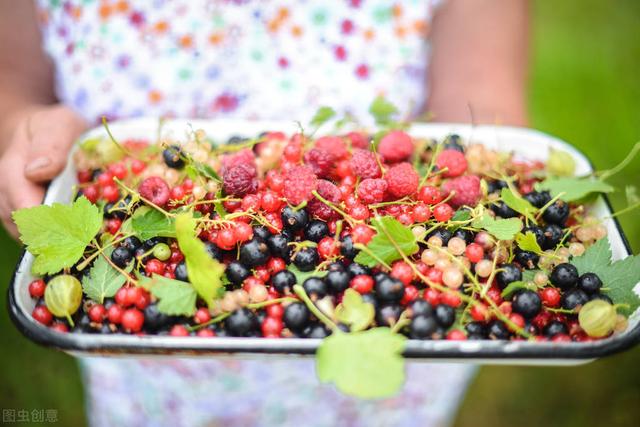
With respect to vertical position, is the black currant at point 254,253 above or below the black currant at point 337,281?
above

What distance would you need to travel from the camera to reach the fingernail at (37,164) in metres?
0.81

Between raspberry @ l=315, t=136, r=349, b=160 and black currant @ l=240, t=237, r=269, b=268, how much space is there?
0.58ft

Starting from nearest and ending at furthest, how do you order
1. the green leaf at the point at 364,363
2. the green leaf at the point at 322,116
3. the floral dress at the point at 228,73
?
the green leaf at the point at 364,363
the green leaf at the point at 322,116
the floral dress at the point at 228,73

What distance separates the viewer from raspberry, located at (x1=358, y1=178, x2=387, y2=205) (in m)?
0.69

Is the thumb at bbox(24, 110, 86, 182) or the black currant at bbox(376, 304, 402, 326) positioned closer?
the black currant at bbox(376, 304, 402, 326)

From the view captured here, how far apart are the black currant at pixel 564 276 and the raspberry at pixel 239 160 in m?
0.40

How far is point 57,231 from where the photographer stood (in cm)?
69

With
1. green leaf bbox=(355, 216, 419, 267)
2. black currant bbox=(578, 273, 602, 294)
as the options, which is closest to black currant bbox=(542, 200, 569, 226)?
black currant bbox=(578, 273, 602, 294)

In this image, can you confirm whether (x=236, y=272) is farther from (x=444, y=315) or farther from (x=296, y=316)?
(x=444, y=315)

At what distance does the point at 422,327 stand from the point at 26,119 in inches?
29.8

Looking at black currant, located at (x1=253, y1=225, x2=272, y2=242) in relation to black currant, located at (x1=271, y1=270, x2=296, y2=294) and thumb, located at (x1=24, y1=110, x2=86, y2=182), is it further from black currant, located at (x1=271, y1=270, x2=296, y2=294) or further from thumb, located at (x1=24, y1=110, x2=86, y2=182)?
thumb, located at (x1=24, y1=110, x2=86, y2=182)

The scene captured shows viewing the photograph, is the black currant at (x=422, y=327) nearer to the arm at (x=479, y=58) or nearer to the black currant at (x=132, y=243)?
the black currant at (x=132, y=243)

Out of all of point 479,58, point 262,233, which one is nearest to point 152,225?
point 262,233

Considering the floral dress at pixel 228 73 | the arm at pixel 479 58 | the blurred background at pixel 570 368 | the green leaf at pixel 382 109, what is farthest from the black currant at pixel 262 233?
the blurred background at pixel 570 368
